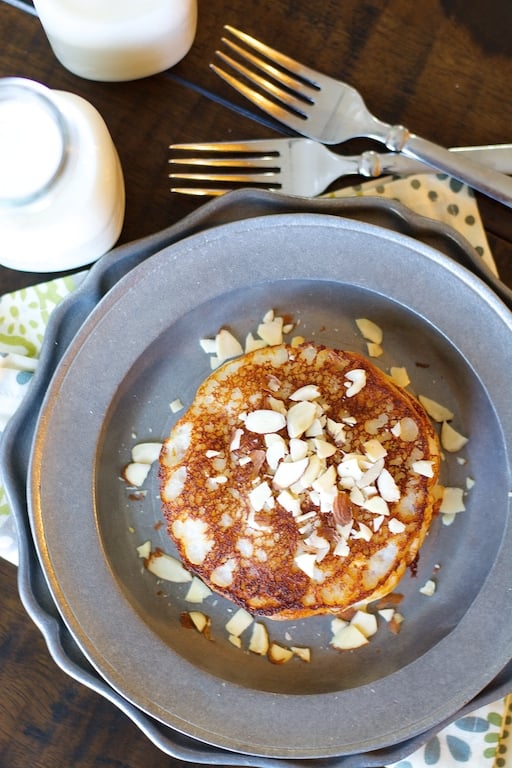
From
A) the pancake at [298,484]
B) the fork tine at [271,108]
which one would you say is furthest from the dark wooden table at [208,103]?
the pancake at [298,484]

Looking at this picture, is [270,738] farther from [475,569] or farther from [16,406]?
[16,406]

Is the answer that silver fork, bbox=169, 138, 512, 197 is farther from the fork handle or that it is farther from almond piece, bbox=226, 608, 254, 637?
almond piece, bbox=226, 608, 254, 637

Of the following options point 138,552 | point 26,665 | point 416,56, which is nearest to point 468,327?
point 416,56

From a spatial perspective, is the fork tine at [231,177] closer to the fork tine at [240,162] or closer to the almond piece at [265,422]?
the fork tine at [240,162]

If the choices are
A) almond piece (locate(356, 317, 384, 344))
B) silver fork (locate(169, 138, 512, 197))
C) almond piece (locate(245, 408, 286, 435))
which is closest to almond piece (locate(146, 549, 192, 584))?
almond piece (locate(245, 408, 286, 435))

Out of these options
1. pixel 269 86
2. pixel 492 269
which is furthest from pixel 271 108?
pixel 492 269

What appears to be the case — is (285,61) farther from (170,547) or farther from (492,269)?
(170,547)
